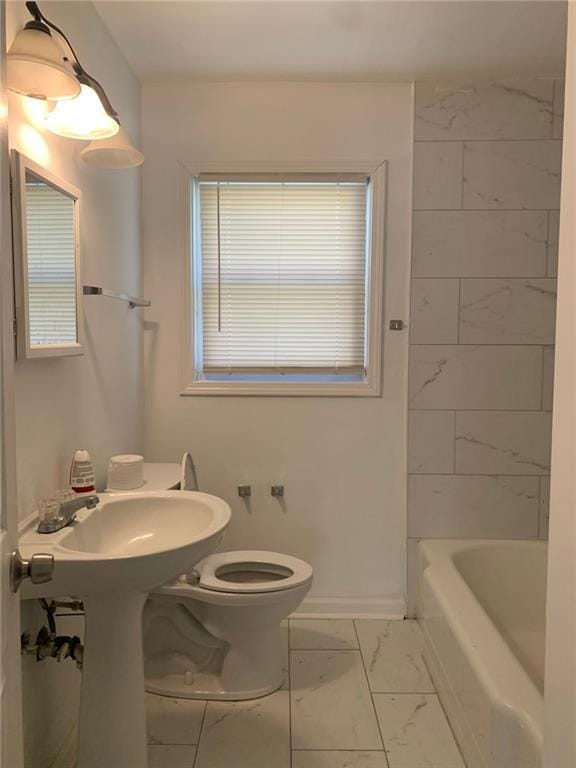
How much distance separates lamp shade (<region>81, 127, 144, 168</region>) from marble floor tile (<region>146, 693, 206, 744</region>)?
→ 187 centimetres

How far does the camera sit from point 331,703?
6.11 ft

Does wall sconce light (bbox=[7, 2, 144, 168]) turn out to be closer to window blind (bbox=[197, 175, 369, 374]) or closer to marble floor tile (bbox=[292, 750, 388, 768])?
window blind (bbox=[197, 175, 369, 374])

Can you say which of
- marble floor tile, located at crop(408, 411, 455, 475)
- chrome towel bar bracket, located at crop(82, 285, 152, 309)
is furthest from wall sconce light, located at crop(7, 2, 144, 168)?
marble floor tile, located at crop(408, 411, 455, 475)

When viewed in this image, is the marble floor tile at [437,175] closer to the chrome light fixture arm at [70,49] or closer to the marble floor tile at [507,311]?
the marble floor tile at [507,311]

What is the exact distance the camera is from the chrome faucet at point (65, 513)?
1285mm

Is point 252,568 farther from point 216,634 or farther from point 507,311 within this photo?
point 507,311

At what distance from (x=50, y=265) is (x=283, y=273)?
118cm

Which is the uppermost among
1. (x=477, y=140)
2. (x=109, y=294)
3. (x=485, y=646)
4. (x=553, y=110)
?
(x=553, y=110)

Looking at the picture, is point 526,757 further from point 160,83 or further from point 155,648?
point 160,83

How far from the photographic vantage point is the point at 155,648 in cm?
197

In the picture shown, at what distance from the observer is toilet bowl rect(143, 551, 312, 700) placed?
183 cm

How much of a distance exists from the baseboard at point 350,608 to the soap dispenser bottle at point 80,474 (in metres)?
1.35

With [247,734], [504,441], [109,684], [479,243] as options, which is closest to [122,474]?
[109,684]

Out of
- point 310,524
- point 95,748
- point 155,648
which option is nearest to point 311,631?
point 310,524
